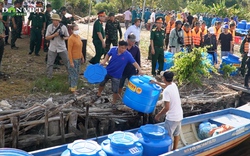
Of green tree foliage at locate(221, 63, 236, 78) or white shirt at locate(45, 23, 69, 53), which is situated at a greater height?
white shirt at locate(45, 23, 69, 53)

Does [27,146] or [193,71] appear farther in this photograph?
[193,71]

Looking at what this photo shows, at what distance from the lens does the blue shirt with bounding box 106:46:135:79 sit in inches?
258

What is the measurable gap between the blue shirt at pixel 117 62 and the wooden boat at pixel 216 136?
141 centimetres

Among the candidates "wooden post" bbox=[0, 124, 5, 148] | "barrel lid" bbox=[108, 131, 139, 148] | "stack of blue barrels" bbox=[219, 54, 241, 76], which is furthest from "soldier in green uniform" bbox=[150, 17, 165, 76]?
"wooden post" bbox=[0, 124, 5, 148]

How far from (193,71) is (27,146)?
5.39 metres

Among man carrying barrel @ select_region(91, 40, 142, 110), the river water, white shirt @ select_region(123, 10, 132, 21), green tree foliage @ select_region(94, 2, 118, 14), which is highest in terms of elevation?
green tree foliage @ select_region(94, 2, 118, 14)

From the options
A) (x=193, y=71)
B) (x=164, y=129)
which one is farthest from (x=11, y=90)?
(x=193, y=71)

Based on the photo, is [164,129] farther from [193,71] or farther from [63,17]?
[63,17]

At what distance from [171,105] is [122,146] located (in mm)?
1271

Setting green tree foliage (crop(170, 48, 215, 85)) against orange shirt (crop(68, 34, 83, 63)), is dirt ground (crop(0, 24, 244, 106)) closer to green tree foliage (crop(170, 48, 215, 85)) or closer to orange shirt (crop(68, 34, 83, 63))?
green tree foliage (crop(170, 48, 215, 85))

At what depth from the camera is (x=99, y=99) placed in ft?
23.5

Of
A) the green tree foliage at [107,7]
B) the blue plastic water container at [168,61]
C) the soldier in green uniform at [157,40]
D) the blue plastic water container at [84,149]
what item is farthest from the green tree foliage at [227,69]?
the green tree foliage at [107,7]

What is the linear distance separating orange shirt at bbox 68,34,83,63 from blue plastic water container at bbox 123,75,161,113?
1883 mm

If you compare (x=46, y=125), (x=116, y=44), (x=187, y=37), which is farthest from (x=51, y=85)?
(x=187, y=37)
